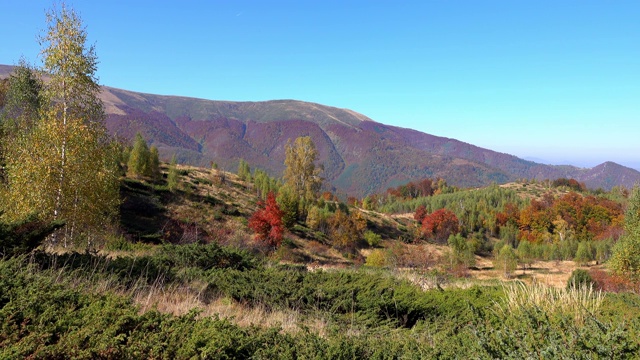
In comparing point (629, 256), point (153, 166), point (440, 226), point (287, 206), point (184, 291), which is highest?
point (184, 291)

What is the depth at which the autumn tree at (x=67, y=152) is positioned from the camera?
36.5 ft

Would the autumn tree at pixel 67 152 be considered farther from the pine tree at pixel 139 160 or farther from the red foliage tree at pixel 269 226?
the pine tree at pixel 139 160

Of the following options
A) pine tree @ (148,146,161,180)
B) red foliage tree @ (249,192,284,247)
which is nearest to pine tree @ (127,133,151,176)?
pine tree @ (148,146,161,180)

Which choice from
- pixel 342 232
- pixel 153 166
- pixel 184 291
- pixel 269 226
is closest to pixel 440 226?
pixel 342 232

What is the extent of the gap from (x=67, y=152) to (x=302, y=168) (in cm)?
3921

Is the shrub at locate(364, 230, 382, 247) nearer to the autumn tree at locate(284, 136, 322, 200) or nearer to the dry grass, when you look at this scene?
the autumn tree at locate(284, 136, 322, 200)

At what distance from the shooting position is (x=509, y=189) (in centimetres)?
13488

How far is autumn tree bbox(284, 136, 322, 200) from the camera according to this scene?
5006 centimetres

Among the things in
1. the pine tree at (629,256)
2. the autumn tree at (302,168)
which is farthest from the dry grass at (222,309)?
the autumn tree at (302,168)

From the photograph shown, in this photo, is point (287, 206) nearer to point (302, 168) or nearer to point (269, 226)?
point (269, 226)

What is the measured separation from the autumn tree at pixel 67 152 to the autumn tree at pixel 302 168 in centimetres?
3703

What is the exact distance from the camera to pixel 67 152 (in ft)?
38.5

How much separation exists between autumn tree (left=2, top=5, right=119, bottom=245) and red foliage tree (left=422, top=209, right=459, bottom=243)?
67.6 metres

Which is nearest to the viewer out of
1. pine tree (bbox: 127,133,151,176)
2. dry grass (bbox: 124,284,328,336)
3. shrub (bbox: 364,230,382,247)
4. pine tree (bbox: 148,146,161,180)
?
dry grass (bbox: 124,284,328,336)
